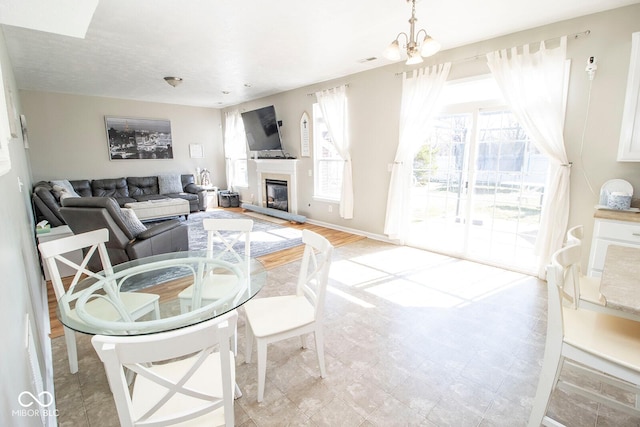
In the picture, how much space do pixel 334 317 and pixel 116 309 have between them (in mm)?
1609

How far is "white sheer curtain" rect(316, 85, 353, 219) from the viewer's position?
4.92 m

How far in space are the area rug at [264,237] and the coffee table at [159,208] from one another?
31 centimetres

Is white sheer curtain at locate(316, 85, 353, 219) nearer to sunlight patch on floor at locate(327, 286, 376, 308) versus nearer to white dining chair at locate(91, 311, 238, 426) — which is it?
sunlight patch on floor at locate(327, 286, 376, 308)

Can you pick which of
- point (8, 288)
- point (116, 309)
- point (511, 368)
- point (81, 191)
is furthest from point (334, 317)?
point (81, 191)

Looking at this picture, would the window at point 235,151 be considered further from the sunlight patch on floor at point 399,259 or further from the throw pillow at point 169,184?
the sunlight patch on floor at point 399,259

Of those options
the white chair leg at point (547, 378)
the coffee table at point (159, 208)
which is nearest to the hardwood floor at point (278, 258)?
the white chair leg at point (547, 378)

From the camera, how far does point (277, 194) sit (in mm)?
6746

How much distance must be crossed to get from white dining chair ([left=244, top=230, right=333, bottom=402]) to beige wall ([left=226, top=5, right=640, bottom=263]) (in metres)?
2.84

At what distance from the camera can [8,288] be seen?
3.65ft

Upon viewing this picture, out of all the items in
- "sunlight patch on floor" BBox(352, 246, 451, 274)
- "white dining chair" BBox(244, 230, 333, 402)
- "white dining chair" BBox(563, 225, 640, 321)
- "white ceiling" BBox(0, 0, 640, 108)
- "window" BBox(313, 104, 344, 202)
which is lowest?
"sunlight patch on floor" BBox(352, 246, 451, 274)

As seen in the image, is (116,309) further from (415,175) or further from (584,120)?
(584,120)

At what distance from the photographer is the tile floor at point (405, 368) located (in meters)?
1.62

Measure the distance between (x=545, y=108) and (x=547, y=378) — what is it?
8.92 ft

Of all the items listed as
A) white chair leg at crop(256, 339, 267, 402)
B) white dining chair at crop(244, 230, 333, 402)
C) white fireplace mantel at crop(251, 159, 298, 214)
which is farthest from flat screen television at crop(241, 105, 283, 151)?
white chair leg at crop(256, 339, 267, 402)
